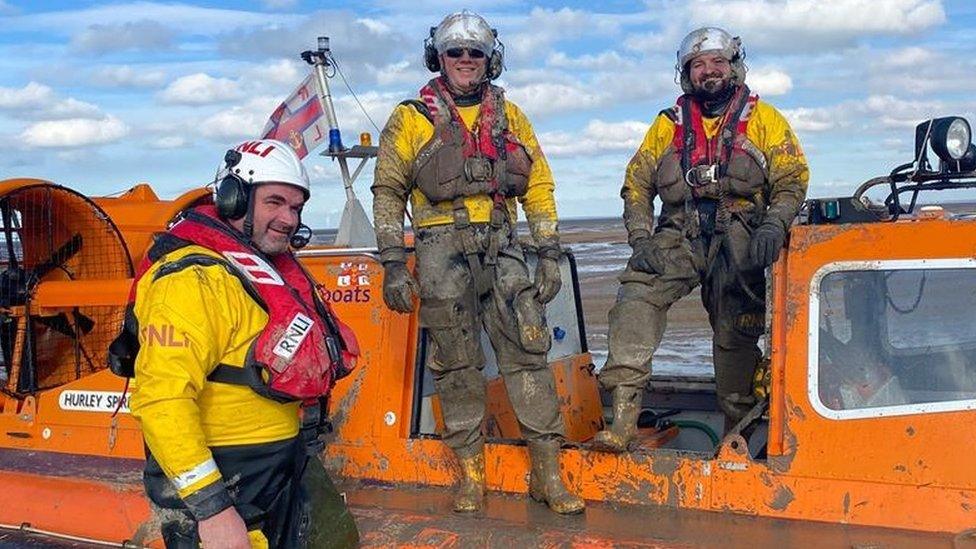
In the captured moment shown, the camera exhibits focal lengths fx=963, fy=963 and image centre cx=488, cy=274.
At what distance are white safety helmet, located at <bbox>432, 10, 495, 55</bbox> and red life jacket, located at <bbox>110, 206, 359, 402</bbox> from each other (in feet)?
4.18

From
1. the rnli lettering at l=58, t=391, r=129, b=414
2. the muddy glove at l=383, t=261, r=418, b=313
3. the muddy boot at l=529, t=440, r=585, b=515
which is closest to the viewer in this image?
the muddy boot at l=529, t=440, r=585, b=515

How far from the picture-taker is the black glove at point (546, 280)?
3.48 meters

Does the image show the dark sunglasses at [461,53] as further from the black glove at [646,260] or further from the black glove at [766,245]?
the black glove at [766,245]

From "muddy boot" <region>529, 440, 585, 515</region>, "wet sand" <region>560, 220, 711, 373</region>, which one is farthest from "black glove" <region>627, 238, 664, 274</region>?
"wet sand" <region>560, 220, 711, 373</region>

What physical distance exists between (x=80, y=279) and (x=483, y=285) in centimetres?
199

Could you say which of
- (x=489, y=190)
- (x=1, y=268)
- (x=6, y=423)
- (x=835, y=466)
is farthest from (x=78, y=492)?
(x=835, y=466)

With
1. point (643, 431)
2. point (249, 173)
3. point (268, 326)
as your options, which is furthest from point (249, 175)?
point (643, 431)

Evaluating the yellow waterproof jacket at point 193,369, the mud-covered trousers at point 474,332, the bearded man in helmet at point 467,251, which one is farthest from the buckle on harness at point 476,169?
the yellow waterproof jacket at point 193,369

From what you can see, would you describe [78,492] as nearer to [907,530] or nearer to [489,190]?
[489,190]

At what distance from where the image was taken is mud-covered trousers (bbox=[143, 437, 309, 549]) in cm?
249

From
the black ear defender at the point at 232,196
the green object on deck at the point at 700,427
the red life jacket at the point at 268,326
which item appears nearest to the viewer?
the red life jacket at the point at 268,326

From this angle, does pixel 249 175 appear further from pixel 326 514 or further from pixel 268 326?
pixel 326 514

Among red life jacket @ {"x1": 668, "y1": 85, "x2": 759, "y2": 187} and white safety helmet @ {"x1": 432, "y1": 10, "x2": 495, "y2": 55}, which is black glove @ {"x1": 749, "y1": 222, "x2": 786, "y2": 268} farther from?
white safety helmet @ {"x1": 432, "y1": 10, "x2": 495, "y2": 55}

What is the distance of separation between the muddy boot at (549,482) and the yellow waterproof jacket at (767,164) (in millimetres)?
948
